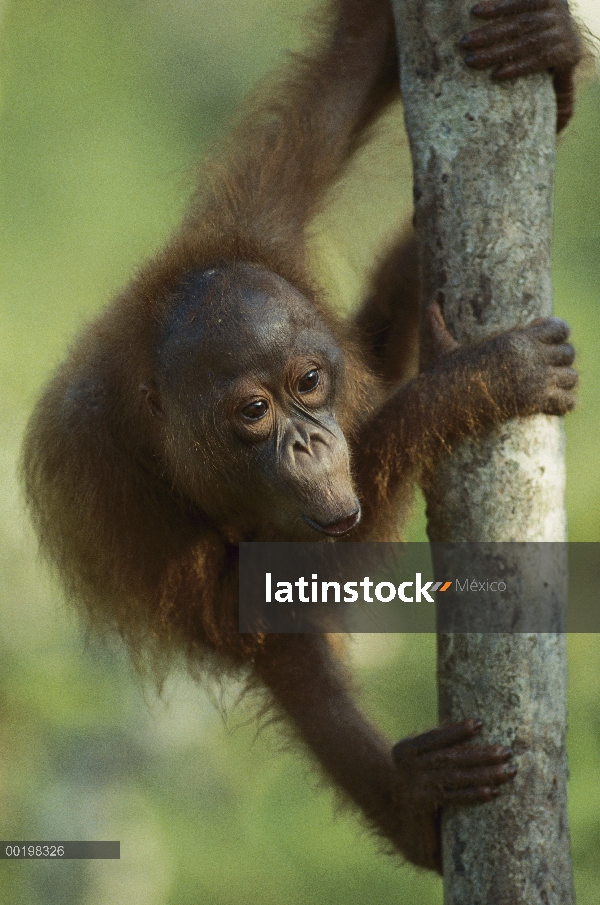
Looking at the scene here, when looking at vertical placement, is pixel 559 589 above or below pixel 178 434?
below

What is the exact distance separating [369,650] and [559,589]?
12.3 feet

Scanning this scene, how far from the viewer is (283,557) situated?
361cm

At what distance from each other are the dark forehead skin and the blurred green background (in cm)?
268

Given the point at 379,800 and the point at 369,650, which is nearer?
the point at 379,800

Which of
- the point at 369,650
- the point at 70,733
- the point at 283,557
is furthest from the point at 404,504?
the point at 70,733

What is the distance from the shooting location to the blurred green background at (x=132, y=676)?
20.8ft

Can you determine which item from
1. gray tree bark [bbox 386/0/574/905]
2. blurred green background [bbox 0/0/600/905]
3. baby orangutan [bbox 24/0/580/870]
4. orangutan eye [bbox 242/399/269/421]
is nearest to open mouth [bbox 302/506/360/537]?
baby orangutan [bbox 24/0/580/870]

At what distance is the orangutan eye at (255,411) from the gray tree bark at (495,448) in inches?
21.5

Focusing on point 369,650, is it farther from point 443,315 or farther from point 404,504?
point 443,315

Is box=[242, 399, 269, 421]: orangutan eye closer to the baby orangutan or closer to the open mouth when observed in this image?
the baby orangutan

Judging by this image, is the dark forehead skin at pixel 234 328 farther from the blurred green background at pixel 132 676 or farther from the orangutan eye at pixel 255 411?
the blurred green background at pixel 132 676

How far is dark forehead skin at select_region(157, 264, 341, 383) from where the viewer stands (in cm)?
309

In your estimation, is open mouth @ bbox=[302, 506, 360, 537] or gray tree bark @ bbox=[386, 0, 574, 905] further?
open mouth @ bbox=[302, 506, 360, 537]

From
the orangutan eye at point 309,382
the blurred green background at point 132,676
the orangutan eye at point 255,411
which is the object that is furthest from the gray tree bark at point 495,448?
the blurred green background at point 132,676
